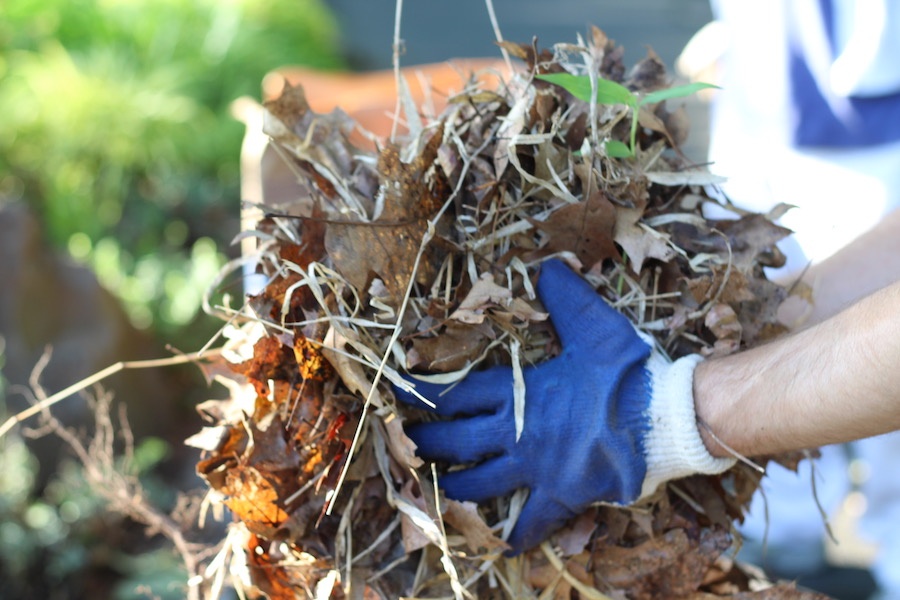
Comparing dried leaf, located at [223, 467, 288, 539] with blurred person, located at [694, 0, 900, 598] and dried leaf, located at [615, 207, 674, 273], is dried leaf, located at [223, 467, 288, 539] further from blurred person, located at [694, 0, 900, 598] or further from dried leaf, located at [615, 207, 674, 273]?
blurred person, located at [694, 0, 900, 598]

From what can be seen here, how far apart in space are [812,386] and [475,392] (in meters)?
0.41

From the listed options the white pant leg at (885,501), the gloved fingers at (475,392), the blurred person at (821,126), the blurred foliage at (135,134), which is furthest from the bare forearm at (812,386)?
the blurred foliage at (135,134)

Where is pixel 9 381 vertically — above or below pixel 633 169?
below

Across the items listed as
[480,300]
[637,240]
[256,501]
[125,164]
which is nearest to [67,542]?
[256,501]

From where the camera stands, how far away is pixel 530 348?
3.76 ft

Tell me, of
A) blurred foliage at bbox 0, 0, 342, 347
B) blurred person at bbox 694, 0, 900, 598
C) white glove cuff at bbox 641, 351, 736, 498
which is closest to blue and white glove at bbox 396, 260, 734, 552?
white glove cuff at bbox 641, 351, 736, 498

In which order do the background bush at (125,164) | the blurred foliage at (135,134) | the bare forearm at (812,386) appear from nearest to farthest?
1. the bare forearm at (812,386)
2. the background bush at (125,164)
3. the blurred foliage at (135,134)

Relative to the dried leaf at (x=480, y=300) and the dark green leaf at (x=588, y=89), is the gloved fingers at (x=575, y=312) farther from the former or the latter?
the dark green leaf at (x=588, y=89)

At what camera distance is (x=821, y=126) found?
1970 millimetres

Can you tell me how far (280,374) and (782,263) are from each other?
714 mm

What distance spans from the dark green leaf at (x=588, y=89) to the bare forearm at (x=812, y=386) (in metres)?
0.36

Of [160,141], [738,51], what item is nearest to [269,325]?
[738,51]

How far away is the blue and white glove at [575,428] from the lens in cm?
108

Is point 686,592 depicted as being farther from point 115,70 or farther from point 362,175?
point 115,70
